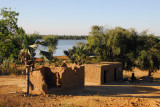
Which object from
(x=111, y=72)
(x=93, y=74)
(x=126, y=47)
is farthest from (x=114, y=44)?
(x=93, y=74)

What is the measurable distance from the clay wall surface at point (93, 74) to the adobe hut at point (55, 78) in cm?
290

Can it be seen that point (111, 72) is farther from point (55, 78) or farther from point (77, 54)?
point (55, 78)

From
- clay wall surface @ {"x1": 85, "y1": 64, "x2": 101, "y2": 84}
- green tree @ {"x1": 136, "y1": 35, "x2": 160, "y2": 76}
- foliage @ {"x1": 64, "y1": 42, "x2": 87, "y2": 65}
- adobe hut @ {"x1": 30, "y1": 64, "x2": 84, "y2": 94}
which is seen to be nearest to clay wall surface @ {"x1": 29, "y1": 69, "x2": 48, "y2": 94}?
adobe hut @ {"x1": 30, "y1": 64, "x2": 84, "y2": 94}

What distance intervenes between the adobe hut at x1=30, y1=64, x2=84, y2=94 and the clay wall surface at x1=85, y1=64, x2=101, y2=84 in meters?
2.90

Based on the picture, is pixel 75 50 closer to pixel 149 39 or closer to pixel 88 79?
pixel 88 79

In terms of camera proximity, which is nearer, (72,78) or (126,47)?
(72,78)

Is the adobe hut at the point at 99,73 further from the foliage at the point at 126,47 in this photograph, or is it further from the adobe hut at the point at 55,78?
the foliage at the point at 126,47

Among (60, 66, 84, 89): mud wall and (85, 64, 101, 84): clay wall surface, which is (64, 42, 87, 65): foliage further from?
(60, 66, 84, 89): mud wall

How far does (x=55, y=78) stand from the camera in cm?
1602

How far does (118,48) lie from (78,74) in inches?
408

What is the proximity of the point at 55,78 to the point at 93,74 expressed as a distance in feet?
17.7

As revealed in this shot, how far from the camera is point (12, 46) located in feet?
79.1

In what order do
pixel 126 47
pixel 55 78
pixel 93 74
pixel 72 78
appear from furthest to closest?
pixel 126 47 < pixel 93 74 < pixel 72 78 < pixel 55 78

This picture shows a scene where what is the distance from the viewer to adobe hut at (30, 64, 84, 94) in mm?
14422
